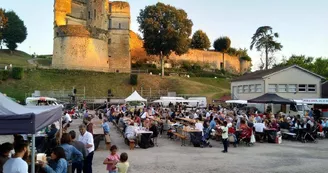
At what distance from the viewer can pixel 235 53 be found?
284 ft

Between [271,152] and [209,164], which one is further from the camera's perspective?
[271,152]

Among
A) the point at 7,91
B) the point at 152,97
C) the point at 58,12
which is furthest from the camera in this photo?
the point at 58,12

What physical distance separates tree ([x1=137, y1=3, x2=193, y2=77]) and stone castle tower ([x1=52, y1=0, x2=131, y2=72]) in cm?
841

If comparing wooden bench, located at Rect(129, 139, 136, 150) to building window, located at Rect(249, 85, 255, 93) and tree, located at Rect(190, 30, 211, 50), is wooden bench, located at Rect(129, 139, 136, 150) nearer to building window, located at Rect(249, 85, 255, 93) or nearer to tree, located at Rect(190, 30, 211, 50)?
building window, located at Rect(249, 85, 255, 93)

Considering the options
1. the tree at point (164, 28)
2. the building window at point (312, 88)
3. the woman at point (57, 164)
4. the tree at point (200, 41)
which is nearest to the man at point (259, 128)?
the woman at point (57, 164)

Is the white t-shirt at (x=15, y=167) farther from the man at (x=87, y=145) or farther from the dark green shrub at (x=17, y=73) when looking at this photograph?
the dark green shrub at (x=17, y=73)

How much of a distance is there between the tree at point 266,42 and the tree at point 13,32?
5153 cm

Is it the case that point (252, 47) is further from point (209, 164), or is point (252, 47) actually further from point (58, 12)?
point (209, 164)

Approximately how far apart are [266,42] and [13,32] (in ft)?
181

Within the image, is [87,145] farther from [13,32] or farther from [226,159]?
[13,32]

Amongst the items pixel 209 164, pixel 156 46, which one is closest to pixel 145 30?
pixel 156 46

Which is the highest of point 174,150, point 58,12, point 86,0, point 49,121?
point 86,0

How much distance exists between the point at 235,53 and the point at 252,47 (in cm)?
1814

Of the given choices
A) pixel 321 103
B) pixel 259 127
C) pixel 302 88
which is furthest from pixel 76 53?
pixel 259 127
